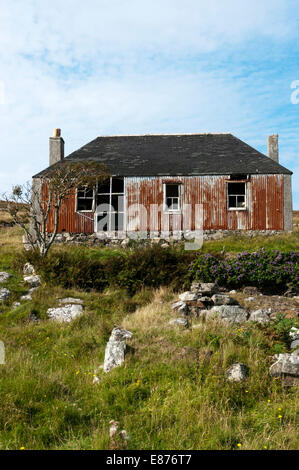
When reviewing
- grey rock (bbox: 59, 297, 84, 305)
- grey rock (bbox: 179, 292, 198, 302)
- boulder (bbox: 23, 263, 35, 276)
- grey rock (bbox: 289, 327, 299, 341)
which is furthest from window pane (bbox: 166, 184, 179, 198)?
grey rock (bbox: 289, 327, 299, 341)

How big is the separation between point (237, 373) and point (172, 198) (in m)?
15.6

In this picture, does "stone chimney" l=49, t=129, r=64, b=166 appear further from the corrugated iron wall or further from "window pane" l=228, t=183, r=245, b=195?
"window pane" l=228, t=183, r=245, b=195

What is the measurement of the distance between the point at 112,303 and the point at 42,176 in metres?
12.9

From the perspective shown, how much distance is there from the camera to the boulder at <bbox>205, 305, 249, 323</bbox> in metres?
7.51

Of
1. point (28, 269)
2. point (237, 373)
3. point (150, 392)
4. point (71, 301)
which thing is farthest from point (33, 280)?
point (237, 373)

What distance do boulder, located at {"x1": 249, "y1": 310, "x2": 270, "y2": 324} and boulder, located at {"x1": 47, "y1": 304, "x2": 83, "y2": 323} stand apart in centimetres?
392

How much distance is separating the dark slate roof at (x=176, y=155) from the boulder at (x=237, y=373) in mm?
15327

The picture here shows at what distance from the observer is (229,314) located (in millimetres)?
7773

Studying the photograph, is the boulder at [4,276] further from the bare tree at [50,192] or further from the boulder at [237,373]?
the boulder at [237,373]

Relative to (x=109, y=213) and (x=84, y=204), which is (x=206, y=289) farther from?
(x=84, y=204)

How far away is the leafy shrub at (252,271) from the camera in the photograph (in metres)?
11.0
